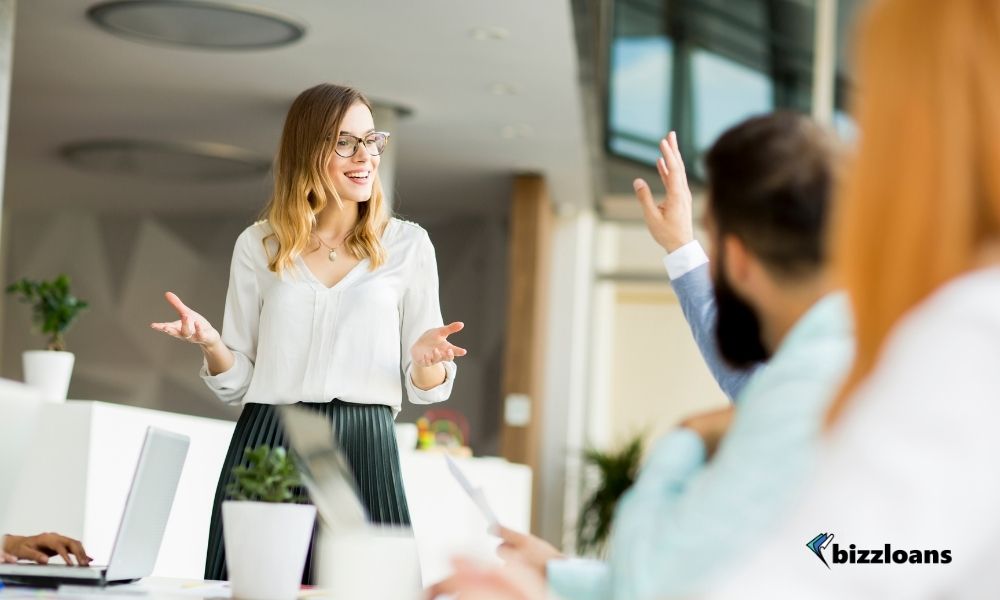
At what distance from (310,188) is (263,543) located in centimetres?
104

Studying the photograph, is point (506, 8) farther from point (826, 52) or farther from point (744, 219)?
point (744, 219)

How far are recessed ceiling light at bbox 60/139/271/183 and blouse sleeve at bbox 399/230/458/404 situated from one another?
19.9 feet

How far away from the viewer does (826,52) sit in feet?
26.0

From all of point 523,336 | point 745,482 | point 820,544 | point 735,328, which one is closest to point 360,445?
point 735,328

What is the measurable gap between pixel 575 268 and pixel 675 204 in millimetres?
7692

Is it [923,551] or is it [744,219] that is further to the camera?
[744,219]

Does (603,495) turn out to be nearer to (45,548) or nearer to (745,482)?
(45,548)

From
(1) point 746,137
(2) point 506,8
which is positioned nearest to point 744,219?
(1) point 746,137

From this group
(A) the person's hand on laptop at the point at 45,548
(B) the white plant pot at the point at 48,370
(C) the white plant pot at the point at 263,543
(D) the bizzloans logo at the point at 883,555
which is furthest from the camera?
(B) the white plant pot at the point at 48,370

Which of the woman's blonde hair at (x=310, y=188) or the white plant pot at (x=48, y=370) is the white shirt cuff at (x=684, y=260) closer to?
the woman's blonde hair at (x=310, y=188)

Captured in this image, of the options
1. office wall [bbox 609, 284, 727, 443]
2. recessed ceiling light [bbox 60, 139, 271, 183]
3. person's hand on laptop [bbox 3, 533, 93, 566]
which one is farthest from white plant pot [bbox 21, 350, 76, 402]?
office wall [bbox 609, 284, 727, 443]

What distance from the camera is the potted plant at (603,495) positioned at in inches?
357

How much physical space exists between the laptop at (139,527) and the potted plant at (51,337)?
8.73 ft

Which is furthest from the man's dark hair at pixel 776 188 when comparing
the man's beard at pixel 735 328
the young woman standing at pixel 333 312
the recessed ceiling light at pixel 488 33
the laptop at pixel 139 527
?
the recessed ceiling light at pixel 488 33
